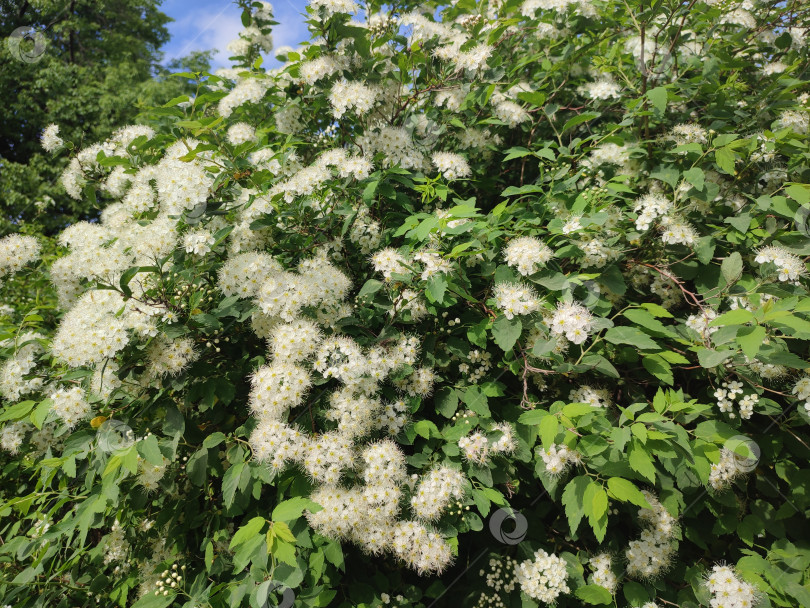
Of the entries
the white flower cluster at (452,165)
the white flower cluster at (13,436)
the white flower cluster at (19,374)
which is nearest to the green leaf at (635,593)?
the white flower cluster at (452,165)

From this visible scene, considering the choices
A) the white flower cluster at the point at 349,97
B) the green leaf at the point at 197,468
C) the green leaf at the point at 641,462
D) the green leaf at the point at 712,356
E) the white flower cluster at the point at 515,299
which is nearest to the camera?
the green leaf at the point at 641,462

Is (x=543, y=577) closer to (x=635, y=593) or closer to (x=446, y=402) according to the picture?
(x=635, y=593)

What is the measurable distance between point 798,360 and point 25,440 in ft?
12.3

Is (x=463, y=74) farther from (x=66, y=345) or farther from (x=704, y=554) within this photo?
(x=704, y=554)

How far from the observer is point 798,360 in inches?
65.0

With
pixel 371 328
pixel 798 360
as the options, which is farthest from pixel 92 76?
pixel 798 360

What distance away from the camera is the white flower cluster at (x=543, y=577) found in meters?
2.06

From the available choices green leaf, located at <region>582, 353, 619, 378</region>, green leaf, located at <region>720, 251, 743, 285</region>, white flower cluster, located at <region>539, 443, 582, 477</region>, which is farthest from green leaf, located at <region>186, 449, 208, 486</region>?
green leaf, located at <region>720, 251, 743, 285</region>

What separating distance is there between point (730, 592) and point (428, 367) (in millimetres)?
1547

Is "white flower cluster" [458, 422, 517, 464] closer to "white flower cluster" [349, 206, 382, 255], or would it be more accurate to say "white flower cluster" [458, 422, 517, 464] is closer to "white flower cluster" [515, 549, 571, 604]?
"white flower cluster" [515, 549, 571, 604]

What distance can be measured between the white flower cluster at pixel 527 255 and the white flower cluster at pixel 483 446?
2.47ft

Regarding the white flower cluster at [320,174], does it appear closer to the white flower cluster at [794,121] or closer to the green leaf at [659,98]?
the green leaf at [659,98]

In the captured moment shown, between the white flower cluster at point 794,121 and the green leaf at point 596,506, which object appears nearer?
the green leaf at point 596,506

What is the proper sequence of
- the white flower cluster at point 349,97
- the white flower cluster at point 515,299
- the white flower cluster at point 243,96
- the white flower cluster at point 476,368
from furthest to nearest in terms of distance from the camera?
the white flower cluster at point 243,96, the white flower cluster at point 349,97, the white flower cluster at point 476,368, the white flower cluster at point 515,299
